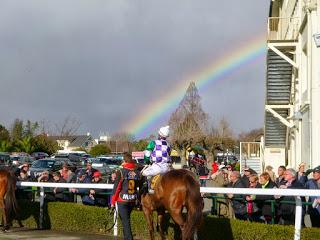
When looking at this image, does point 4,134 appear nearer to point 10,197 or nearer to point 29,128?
point 29,128

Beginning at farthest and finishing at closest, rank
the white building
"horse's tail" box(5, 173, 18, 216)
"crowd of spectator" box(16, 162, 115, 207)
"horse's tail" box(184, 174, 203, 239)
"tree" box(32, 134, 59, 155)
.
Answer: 1. "tree" box(32, 134, 59, 155)
2. the white building
3. "crowd of spectator" box(16, 162, 115, 207)
4. "horse's tail" box(5, 173, 18, 216)
5. "horse's tail" box(184, 174, 203, 239)

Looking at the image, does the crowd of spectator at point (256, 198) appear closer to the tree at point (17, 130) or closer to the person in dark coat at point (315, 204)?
the person in dark coat at point (315, 204)

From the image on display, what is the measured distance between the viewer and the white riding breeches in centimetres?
1154

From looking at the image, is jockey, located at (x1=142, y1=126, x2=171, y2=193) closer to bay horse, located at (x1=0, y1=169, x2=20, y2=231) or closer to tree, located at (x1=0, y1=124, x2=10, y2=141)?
bay horse, located at (x1=0, y1=169, x2=20, y2=231)

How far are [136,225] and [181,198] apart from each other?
10.5 ft

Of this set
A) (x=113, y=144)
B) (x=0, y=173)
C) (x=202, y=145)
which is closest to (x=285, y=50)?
(x=0, y=173)

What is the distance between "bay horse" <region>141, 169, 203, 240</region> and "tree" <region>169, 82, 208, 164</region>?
6449 cm

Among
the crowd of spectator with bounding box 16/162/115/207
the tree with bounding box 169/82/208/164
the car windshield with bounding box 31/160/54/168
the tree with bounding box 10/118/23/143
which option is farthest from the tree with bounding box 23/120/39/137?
the crowd of spectator with bounding box 16/162/115/207

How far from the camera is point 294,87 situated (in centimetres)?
3162

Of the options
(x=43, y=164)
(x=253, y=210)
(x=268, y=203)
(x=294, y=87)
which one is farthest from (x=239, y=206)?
(x=43, y=164)

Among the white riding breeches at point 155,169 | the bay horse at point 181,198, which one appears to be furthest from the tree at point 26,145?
the bay horse at point 181,198

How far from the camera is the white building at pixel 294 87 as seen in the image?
2170cm

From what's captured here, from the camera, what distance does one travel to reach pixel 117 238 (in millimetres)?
13312

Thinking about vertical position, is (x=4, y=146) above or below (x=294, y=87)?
below
